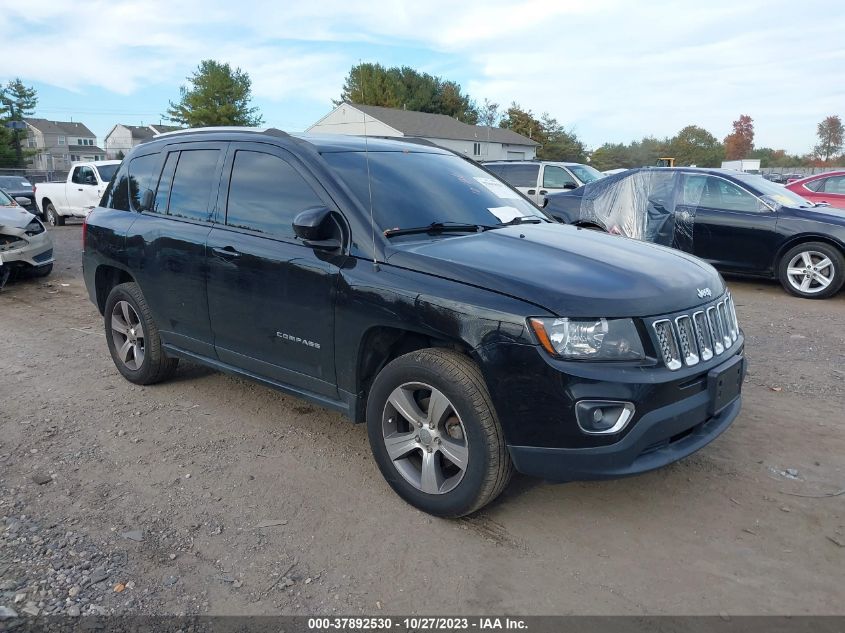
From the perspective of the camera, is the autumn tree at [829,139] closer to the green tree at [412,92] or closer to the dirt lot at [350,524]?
the green tree at [412,92]

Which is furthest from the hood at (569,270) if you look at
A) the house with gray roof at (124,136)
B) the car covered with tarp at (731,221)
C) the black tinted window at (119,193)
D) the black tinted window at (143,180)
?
the house with gray roof at (124,136)

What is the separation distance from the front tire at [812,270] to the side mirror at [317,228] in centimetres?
734

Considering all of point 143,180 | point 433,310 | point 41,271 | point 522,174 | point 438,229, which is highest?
point 522,174

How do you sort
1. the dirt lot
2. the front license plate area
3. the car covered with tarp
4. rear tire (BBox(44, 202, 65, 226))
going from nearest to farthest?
1. the dirt lot
2. the front license plate area
3. the car covered with tarp
4. rear tire (BBox(44, 202, 65, 226))

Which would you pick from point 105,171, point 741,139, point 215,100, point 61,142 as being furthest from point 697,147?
point 61,142

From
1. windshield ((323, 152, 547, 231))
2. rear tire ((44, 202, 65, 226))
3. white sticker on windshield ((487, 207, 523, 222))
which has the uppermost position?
windshield ((323, 152, 547, 231))

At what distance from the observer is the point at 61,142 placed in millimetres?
101625

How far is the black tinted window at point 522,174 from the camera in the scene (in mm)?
14383

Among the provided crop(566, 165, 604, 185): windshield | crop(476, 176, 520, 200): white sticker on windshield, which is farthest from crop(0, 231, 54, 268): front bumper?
crop(566, 165, 604, 185): windshield

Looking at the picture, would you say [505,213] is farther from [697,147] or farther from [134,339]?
[697,147]

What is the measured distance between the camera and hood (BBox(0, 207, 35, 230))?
957 cm

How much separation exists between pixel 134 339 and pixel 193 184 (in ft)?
4.81

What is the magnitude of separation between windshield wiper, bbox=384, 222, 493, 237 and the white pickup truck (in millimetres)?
16694

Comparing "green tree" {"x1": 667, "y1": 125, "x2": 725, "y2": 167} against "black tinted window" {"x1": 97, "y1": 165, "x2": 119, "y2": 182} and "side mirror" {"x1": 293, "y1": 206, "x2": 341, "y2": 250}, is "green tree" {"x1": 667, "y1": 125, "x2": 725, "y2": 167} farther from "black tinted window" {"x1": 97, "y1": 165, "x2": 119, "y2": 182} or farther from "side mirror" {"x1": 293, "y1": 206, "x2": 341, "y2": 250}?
"side mirror" {"x1": 293, "y1": 206, "x2": 341, "y2": 250}
